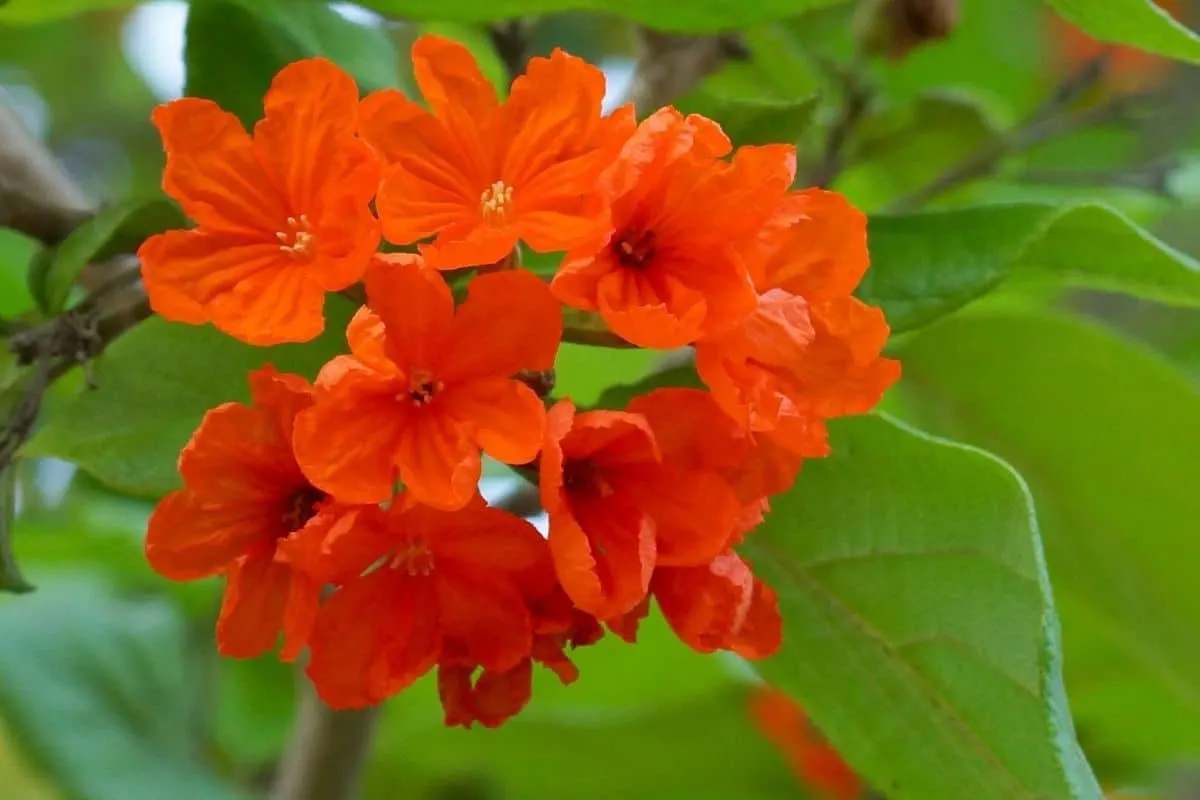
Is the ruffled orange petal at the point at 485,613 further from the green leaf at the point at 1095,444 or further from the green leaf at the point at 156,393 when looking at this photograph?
the green leaf at the point at 1095,444

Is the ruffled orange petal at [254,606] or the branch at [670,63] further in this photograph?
the branch at [670,63]

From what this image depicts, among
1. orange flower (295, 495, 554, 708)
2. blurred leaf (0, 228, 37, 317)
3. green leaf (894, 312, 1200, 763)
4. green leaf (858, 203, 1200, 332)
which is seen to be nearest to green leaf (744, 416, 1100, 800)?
green leaf (858, 203, 1200, 332)

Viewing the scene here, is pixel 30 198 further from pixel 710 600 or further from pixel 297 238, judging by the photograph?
pixel 710 600

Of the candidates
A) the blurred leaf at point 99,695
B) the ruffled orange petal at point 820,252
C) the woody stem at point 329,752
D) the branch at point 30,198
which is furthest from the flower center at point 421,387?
the blurred leaf at point 99,695

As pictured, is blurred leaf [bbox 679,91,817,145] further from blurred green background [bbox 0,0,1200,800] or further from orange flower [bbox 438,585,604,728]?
orange flower [bbox 438,585,604,728]

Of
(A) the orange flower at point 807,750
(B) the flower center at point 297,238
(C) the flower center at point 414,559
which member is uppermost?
(B) the flower center at point 297,238

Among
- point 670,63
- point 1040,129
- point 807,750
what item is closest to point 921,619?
point 670,63

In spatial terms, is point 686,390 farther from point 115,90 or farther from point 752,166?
point 115,90
